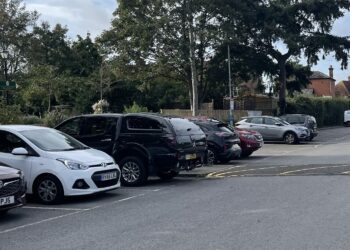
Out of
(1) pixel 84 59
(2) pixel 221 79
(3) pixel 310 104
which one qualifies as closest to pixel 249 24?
(2) pixel 221 79

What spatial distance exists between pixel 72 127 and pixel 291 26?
112ft

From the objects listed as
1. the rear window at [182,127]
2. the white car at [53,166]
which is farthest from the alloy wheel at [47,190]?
the rear window at [182,127]

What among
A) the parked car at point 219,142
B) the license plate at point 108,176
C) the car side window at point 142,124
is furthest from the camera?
the parked car at point 219,142

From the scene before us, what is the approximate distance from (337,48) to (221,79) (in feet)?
32.9

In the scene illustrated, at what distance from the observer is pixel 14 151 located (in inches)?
436

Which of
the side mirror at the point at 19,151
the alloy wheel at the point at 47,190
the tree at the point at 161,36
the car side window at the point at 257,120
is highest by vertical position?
the tree at the point at 161,36

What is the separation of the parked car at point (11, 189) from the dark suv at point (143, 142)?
437cm

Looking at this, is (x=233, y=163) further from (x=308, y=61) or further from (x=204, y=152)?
(x=308, y=61)

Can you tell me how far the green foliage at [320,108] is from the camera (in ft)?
162

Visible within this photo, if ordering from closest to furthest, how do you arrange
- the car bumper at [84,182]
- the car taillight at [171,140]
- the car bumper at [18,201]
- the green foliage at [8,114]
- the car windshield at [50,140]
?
the car bumper at [18,201]
the car bumper at [84,182]
the car windshield at [50,140]
the car taillight at [171,140]
the green foliage at [8,114]

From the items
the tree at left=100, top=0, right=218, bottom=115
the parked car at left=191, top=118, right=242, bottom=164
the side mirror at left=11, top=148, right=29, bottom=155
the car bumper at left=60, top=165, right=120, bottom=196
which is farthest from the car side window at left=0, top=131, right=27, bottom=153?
the tree at left=100, top=0, right=218, bottom=115

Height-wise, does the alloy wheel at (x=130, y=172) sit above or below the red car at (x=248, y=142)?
below

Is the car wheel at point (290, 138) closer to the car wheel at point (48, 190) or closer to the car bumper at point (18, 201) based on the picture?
the car wheel at point (48, 190)

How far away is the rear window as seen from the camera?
13.7 metres
